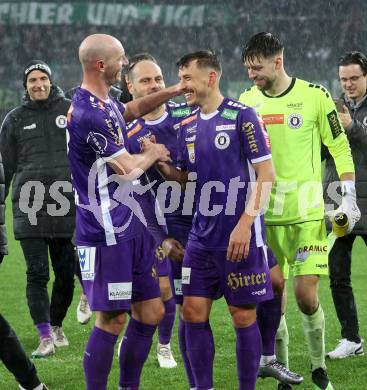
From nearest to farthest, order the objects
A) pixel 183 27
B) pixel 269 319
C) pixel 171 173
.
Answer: pixel 171 173
pixel 269 319
pixel 183 27

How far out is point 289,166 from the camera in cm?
631

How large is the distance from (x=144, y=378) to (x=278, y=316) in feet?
3.66

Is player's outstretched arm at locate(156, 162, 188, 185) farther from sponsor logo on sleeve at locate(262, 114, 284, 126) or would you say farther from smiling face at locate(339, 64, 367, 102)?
smiling face at locate(339, 64, 367, 102)

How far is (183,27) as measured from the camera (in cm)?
2892

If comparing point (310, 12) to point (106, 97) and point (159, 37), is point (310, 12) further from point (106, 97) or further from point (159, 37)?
point (106, 97)

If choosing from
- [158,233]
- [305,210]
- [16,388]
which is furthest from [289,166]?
[16,388]

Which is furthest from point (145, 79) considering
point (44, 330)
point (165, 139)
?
point (44, 330)

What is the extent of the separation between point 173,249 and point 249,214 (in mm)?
806

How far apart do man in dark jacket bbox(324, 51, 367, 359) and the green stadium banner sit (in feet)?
71.5

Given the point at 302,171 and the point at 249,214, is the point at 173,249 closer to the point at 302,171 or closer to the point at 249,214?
the point at 249,214

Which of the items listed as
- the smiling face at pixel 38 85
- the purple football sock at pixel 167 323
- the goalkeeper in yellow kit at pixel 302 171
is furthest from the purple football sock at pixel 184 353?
the smiling face at pixel 38 85

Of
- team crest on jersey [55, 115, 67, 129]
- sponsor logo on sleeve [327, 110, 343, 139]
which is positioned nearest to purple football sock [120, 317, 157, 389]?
sponsor logo on sleeve [327, 110, 343, 139]

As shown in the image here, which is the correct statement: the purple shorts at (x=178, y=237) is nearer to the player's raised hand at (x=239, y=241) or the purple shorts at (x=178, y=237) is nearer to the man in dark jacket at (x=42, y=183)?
the player's raised hand at (x=239, y=241)

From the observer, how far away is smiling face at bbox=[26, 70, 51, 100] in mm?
7836
